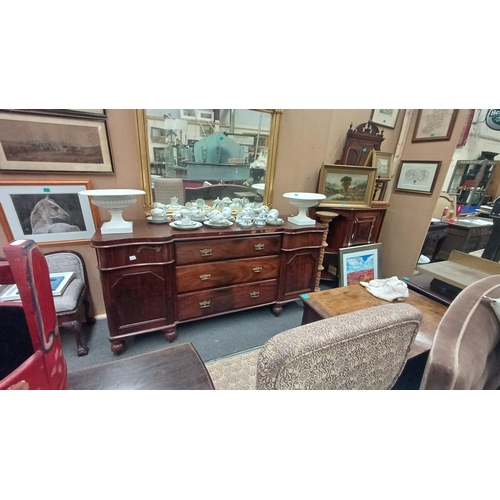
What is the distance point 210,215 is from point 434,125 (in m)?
2.48

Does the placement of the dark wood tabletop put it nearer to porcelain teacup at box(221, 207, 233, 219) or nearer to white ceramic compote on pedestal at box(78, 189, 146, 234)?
white ceramic compote on pedestal at box(78, 189, 146, 234)

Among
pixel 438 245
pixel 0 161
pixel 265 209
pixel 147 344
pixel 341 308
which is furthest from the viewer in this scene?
pixel 438 245

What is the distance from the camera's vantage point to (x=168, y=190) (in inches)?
72.7

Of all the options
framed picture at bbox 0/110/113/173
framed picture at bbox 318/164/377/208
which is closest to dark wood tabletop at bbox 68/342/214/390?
framed picture at bbox 0/110/113/173

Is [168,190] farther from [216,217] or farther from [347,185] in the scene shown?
[347,185]

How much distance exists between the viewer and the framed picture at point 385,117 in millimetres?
2418

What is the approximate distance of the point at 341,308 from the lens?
3.70 ft

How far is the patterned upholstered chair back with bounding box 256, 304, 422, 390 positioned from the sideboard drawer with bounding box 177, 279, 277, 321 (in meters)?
1.23

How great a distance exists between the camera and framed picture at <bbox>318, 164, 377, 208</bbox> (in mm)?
2262

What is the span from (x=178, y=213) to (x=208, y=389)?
1.44 meters

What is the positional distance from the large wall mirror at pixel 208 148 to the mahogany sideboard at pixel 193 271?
46 centimetres
